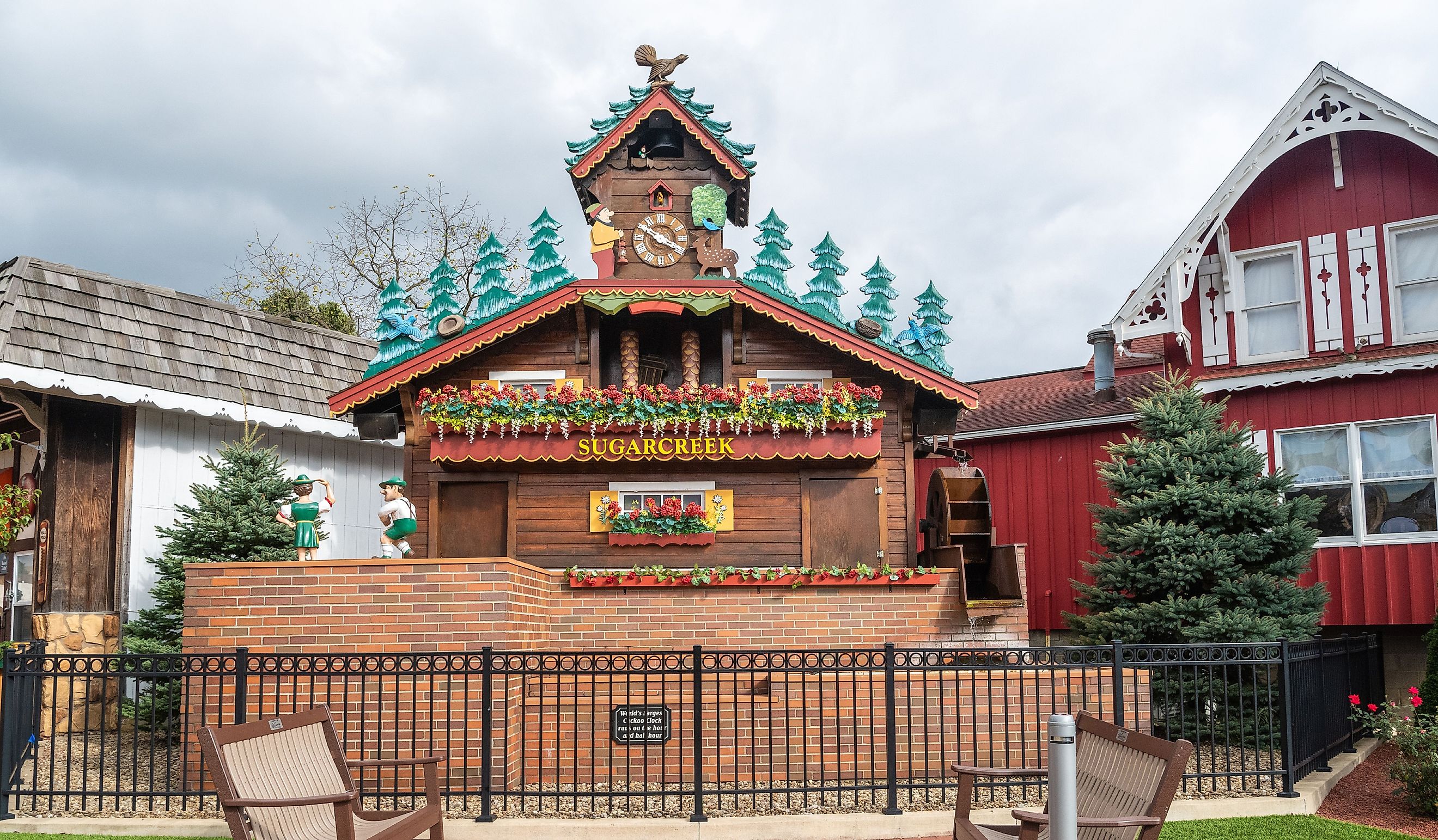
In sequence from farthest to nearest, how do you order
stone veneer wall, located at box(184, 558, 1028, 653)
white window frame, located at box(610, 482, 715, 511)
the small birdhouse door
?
the small birdhouse door
white window frame, located at box(610, 482, 715, 511)
stone veneer wall, located at box(184, 558, 1028, 653)

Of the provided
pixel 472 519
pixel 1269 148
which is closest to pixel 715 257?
pixel 472 519

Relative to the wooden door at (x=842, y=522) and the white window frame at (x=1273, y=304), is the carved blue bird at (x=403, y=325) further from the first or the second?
the white window frame at (x=1273, y=304)

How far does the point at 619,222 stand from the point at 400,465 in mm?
7250

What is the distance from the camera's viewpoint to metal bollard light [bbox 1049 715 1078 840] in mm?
4934

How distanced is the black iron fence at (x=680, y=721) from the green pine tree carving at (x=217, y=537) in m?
1.76

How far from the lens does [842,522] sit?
→ 14.2m

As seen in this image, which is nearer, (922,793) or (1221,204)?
(922,793)

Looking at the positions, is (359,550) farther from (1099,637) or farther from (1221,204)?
(1221,204)

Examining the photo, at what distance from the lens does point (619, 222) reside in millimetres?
15016

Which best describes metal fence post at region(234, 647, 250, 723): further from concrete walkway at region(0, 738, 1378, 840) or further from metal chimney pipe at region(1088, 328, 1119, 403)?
metal chimney pipe at region(1088, 328, 1119, 403)

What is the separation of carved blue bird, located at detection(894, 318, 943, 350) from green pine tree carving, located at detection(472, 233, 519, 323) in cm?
483

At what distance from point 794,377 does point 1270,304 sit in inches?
257

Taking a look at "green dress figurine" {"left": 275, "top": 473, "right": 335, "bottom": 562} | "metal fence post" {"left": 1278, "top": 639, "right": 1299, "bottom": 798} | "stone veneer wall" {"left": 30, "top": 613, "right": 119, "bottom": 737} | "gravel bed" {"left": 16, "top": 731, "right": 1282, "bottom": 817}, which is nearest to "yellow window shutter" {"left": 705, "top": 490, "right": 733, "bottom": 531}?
"gravel bed" {"left": 16, "top": 731, "right": 1282, "bottom": 817}

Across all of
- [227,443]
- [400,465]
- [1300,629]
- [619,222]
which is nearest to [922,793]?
[1300,629]
